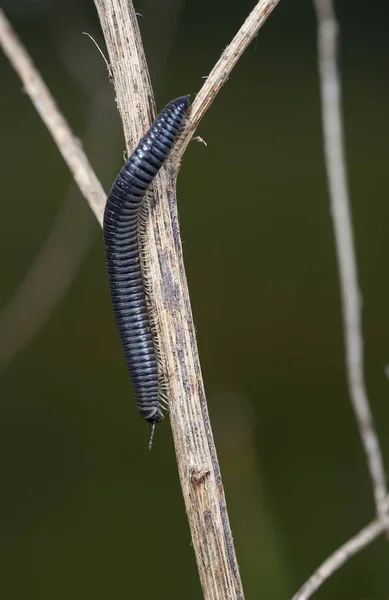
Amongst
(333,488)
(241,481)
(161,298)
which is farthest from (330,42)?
(333,488)

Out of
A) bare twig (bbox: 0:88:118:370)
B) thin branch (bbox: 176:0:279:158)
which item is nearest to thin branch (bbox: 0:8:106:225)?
thin branch (bbox: 176:0:279:158)

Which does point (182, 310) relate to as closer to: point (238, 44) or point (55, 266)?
point (238, 44)

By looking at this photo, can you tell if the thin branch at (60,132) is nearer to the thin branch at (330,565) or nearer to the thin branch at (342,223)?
the thin branch at (342,223)

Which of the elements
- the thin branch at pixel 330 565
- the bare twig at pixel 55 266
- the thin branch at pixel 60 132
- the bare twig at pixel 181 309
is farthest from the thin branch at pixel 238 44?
the bare twig at pixel 55 266

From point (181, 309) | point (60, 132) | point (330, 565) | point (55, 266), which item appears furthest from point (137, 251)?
point (55, 266)

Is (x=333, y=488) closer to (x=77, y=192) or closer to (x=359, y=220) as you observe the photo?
(x=359, y=220)

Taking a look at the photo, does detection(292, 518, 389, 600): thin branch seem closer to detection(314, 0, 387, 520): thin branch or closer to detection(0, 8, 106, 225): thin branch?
detection(314, 0, 387, 520): thin branch
